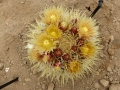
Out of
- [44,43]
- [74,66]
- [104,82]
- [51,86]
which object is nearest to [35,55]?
[44,43]

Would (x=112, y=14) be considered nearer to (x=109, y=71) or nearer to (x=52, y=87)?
(x=109, y=71)

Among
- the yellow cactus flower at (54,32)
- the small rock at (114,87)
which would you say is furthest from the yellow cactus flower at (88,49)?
the small rock at (114,87)

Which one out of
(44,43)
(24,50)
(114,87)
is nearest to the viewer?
(44,43)

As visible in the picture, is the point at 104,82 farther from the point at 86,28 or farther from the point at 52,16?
the point at 52,16

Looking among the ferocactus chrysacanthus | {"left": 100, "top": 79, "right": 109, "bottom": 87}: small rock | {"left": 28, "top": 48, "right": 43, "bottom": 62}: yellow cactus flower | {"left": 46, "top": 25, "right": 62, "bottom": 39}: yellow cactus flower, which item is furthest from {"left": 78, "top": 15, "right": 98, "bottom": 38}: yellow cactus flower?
{"left": 100, "top": 79, "right": 109, "bottom": 87}: small rock

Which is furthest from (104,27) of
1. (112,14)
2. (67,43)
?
(67,43)

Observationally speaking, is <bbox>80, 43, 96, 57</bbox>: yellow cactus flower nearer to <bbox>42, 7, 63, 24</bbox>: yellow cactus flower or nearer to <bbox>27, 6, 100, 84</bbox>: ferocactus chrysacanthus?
<bbox>27, 6, 100, 84</bbox>: ferocactus chrysacanthus
